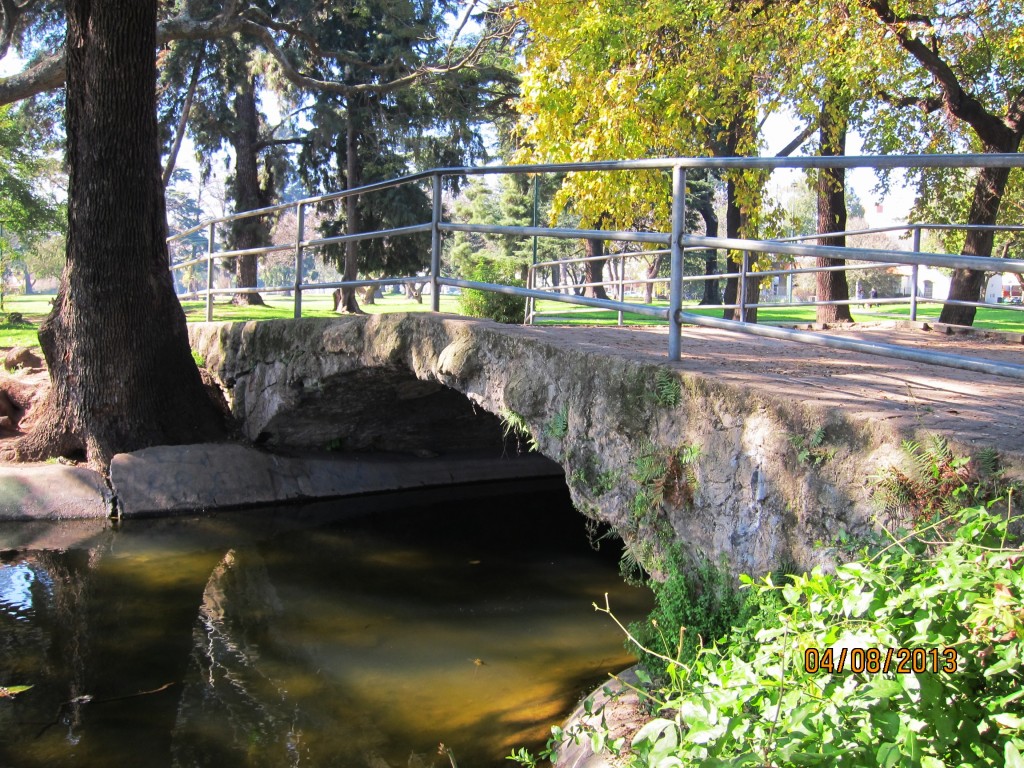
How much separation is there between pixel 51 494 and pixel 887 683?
881cm

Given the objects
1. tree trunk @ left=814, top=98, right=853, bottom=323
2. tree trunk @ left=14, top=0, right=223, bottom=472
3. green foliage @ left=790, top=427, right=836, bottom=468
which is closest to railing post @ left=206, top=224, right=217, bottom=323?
tree trunk @ left=14, top=0, right=223, bottom=472

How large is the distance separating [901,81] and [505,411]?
9.49 metres

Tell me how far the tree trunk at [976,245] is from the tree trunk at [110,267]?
363 inches

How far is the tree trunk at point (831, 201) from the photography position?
479 inches

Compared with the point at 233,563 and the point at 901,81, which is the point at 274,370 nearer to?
the point at 233,563

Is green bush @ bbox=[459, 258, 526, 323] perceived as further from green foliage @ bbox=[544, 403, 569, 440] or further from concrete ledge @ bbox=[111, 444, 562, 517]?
green foliage @ bbox=[544, 403, 569, 440]

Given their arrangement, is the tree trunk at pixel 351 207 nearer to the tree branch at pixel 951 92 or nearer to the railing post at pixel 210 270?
the railing post at pixel 210 270

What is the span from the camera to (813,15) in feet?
36.3

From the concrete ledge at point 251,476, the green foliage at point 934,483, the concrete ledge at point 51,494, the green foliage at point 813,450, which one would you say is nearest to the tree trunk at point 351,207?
the concrete ledge at point 251,476

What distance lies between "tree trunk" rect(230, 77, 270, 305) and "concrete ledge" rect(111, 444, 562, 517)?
14.3 metres

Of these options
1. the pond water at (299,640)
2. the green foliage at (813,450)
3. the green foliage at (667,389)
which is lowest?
the pond water at (299,640)

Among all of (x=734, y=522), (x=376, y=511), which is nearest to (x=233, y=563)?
(x=376, y=511)

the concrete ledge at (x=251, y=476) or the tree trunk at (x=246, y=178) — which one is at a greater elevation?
the tree trunk at (x=246, y=178)
